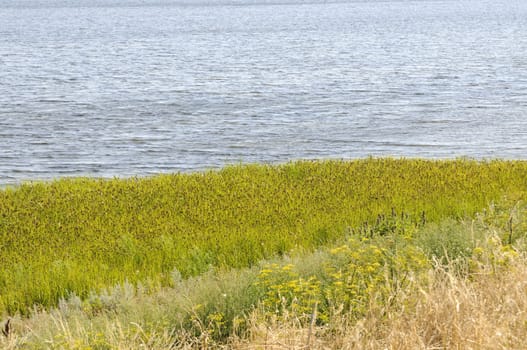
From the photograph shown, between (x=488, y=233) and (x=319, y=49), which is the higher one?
(x=488, y=233)

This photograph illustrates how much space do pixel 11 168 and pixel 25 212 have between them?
732 cm

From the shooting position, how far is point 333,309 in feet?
23.2

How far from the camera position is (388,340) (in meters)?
6.60

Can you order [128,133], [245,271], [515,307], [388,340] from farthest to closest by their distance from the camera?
[128,133] < [245,271] < [515,307] < [388,340]

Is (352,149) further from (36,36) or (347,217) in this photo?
(36,36)

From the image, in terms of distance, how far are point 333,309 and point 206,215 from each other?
6.08 meters

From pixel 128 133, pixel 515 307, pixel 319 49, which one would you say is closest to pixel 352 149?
pixel 128 133

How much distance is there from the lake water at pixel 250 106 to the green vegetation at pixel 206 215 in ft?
15.6

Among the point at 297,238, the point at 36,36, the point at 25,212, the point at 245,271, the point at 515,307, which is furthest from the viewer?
the point at 36,36

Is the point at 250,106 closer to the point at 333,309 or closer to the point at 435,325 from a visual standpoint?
the point at 333,309

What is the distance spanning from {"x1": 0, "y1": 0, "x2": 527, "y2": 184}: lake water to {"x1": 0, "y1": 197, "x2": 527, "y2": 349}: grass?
11479 mm

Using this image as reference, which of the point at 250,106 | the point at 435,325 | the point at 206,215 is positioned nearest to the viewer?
the point at 435,325

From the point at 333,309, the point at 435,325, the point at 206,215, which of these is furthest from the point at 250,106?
the point at 435,325

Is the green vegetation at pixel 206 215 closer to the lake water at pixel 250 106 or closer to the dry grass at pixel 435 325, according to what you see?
the dry grass at pixel 435 325
